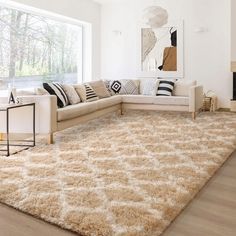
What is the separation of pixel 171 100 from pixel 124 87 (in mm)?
1173

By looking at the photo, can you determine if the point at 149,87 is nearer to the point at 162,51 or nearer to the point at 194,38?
the point at 162,51

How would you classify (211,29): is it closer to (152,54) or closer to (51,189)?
(152,54)

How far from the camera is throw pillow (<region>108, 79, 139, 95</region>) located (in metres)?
6.75

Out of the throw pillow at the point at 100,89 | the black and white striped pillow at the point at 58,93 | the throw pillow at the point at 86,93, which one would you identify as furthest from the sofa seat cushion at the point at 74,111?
the throw pillow at the point at 100,89

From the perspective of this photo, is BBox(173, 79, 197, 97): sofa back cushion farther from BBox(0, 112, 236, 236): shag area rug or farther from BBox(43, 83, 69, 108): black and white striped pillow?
BBox(43, 83, 69, 108): black and white striped pillow

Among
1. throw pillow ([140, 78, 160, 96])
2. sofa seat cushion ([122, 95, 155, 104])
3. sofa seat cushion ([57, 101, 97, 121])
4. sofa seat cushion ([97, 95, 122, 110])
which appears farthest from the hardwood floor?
throw pillow ([140, 78, 160, 96])

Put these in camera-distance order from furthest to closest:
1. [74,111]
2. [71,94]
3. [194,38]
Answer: [194,38]
[71,94]
[74,111]

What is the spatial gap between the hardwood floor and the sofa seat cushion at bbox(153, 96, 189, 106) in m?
3.48

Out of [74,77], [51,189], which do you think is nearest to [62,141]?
[51,189]

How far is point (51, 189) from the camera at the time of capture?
2.55 metres

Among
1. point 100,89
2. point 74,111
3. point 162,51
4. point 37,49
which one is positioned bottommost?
point 74,111

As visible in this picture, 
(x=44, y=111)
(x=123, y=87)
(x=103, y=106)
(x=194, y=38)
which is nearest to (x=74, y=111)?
(x=44, y=111)

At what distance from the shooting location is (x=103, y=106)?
18.5 feet

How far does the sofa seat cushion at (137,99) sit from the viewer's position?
622 centimetres
